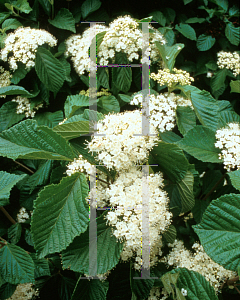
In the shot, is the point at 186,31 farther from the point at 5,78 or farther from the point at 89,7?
the point at 5,78

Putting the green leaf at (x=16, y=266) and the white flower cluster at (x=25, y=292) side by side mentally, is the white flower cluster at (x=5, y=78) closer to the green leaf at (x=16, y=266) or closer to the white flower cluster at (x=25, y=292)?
the green leaf at (x=16, y=266)

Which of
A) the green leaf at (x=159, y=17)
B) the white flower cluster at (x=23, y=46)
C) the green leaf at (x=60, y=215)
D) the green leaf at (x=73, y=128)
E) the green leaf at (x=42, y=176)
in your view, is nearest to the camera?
the green leaf at (x=60, y=215)

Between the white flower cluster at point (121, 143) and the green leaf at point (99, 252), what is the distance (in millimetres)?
199

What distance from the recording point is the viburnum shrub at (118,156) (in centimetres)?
70

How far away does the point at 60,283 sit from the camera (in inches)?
43.6

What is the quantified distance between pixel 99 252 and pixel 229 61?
1.29 meters

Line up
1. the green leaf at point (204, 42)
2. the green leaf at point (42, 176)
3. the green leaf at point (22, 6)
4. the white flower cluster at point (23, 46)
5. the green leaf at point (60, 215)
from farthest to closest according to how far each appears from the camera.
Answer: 1. the green leaf at point (204, 42)
2. the green leaf at point (22, 6)
3. the white flower cluster at point (23, 46)
4. the green leaf at point (42, 176)
5. the green leaf at point (60, 215)

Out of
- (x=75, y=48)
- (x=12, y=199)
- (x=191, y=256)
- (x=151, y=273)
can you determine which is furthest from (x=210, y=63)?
(x=12, y=199)

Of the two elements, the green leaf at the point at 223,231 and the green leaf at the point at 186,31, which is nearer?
the green leaf at the point at 223,231

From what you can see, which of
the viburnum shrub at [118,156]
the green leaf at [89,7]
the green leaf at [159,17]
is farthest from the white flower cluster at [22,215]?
the green leaf at [159,17]

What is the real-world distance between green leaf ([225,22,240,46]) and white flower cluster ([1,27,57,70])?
3.56ft

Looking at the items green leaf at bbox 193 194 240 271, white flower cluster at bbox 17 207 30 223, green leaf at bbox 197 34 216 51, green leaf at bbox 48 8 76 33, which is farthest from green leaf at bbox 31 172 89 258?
green leaf at bbox 197 34 216 51

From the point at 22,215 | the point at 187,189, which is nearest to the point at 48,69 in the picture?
the point at 22,215

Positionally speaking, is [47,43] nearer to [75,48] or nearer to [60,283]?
[75,48]
